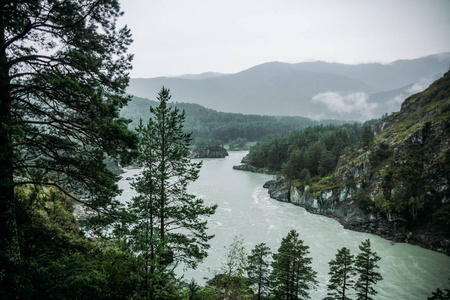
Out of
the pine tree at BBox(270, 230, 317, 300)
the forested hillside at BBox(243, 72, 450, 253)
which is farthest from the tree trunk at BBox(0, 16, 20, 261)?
the forested hillside at BBox(243, 72, 450, 253)

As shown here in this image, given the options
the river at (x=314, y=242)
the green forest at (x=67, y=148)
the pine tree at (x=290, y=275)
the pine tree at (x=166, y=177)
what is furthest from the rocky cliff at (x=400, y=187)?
the green forest at (x=67, y=148)

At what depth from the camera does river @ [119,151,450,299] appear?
2306cm

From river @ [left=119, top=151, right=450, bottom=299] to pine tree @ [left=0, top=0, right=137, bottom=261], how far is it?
11463 millimetres

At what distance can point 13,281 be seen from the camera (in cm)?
496

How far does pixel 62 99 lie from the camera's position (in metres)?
6.12

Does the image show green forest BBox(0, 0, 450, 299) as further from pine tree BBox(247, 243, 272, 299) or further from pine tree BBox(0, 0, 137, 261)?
pine tree BBox(247, 243, 272, 299)

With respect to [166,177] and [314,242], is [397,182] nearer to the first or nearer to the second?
[314,242]

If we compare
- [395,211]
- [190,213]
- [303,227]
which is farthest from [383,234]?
[190,213]

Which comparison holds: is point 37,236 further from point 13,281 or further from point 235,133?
point 235,133

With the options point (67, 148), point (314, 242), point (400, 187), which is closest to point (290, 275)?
point (314, 242)

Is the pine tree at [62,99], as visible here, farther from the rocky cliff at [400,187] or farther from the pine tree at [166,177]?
the rocky cliff at [400,187]

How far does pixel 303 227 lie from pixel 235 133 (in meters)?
147

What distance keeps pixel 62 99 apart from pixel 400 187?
4283cm

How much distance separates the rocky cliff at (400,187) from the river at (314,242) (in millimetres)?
2163
